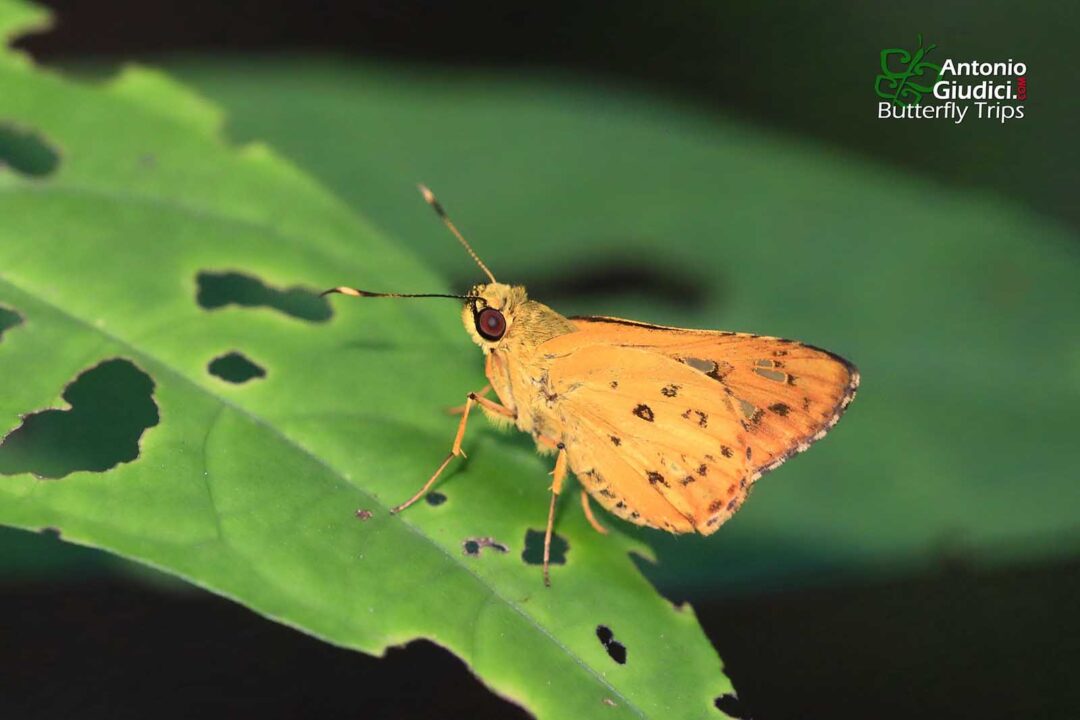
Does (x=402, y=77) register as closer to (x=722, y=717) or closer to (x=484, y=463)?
(x=484, y=463)

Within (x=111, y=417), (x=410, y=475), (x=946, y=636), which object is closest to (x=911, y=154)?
(x=946, y=636)

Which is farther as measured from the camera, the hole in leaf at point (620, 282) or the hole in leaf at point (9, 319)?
the hole in leaf at point (620, 282)

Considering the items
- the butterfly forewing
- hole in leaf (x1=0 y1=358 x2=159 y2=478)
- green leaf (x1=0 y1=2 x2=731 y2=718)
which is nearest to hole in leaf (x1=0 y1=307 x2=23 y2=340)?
green leaf (x1=0 y1=2 x2=731 y2=718)

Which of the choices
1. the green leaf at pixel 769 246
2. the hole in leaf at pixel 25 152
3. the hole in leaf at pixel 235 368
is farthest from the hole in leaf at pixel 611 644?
the hole in leaf at pixel 25 152

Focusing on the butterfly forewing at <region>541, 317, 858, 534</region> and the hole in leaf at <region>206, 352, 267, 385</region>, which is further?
the butterfly forewing at <region>541, 317, 858, 534</region>

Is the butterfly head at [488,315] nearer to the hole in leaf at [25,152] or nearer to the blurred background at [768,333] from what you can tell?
the blurred background at [768,333]

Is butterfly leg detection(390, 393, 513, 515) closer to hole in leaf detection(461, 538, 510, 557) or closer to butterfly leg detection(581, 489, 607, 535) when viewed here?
hole in leaf detection(461, 538, 510, 557)

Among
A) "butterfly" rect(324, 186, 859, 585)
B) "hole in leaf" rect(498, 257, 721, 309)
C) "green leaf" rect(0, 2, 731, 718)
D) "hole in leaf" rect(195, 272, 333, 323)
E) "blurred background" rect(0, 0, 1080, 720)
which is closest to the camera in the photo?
"green leaf" rect(0, 2, 731, 718)
